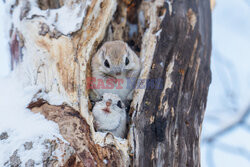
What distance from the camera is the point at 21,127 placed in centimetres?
299

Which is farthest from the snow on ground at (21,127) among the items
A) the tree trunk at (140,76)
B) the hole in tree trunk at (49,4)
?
the hole in tree trunk at (49,4)

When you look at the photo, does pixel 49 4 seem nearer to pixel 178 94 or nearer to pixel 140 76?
pixel 140 76

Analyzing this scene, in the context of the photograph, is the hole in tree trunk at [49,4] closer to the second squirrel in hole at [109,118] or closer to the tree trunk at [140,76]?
the tree trunk at [140,76]

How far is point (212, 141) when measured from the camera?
7.16 meters

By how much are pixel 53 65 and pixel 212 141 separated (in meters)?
5.01

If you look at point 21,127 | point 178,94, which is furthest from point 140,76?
point 21,127

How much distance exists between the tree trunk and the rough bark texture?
0.01 meters

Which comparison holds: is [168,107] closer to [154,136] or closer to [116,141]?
[154,136]

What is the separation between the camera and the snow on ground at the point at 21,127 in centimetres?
273

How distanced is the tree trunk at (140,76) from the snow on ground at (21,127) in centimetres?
10

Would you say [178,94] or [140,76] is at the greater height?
[140,76]

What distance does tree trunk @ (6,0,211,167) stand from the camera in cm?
302

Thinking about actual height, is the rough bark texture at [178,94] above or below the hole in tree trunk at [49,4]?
below

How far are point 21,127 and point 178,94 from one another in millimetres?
1774
